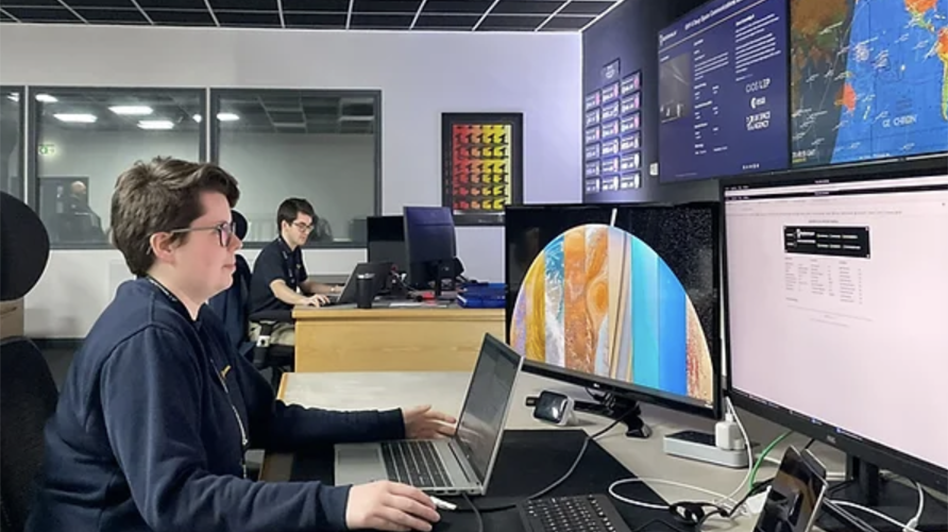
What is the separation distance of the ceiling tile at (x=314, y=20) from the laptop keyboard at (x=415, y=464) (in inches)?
193

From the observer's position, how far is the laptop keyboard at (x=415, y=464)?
133 cm

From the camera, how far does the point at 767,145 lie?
11.1 ft

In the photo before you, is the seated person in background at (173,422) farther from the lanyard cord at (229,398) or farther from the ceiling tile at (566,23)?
the ceiling tile at (566,23)

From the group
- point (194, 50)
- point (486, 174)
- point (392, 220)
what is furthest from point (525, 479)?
point (194, 50)

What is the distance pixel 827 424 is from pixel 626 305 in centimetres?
55

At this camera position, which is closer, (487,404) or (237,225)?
(487,404)

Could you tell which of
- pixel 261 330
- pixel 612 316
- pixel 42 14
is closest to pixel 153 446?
pixel 612 316

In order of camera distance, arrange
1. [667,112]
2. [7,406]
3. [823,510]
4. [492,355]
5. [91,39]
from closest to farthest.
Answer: [823,510], [7,406], [492,355], [667,112], [91,39]

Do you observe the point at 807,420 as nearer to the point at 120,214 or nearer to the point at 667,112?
the point at 120,214

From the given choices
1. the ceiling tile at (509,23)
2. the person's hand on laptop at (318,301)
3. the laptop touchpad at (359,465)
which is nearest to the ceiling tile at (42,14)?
the ceiling tile at (509,23)

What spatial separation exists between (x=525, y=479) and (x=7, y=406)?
2.78 ft

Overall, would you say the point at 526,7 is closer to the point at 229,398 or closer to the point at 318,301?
the point at 318,301

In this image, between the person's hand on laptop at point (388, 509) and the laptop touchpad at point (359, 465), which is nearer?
the person's hand on laptop at point (388, 509)

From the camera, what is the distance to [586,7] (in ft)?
18.7
